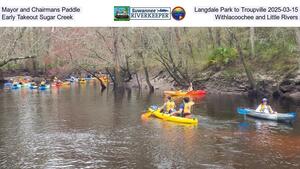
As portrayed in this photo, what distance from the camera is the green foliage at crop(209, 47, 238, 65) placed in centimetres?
5581

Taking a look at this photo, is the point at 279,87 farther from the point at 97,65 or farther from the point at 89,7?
the point at 89,7

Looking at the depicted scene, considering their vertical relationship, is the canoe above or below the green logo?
below

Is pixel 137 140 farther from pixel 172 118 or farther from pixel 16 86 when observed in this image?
pixel 16 86

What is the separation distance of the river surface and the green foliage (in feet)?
59.8

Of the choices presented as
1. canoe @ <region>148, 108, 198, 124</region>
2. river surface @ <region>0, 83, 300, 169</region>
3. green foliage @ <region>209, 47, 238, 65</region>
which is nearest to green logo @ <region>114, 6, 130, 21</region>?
river surface @ <region>0, 83, 300, 169</region>

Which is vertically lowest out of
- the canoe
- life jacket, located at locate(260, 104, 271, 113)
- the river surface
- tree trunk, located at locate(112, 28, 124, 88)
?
the river surface

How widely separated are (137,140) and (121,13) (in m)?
8.38

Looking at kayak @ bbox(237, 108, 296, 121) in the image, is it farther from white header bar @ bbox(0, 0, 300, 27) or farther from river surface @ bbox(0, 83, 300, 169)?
white header bar @ bbox(0, 0, 300, 27)

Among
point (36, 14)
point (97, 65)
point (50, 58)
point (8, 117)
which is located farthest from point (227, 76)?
point (36, 14)

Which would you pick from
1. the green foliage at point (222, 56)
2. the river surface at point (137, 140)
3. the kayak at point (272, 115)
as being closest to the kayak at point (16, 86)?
the green foliage at point (222, 56)

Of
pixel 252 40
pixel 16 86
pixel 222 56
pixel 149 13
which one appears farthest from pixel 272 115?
pixel 16 86

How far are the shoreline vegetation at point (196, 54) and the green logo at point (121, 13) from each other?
2817 centimetres

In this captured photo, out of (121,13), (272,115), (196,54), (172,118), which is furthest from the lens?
(196,54)

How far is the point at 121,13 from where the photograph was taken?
18281 mm
